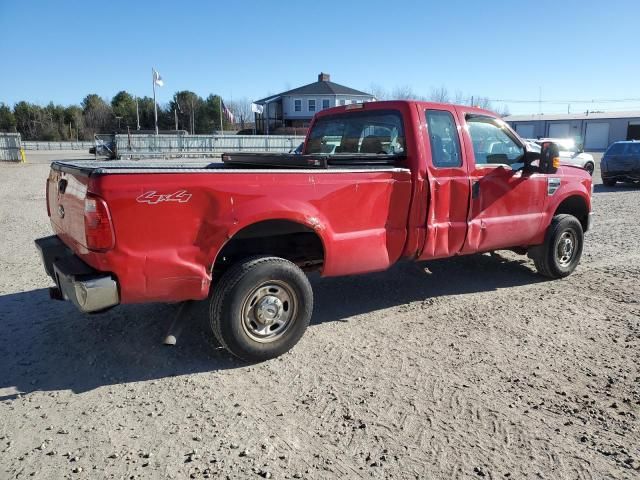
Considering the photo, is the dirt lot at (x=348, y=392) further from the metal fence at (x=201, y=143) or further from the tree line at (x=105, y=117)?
the tree line at (x=105, y=117)

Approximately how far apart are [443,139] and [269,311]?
2.48 m

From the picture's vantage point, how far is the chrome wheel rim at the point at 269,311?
385 centimetres

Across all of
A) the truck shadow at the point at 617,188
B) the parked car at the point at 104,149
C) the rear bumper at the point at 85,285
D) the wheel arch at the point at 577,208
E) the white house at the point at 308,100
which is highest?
the white house at the point at 308,100

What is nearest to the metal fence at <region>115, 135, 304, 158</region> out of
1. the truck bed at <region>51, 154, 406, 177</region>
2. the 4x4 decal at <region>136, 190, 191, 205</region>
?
the truck bed at <region>51, 154, 406, 177</region>

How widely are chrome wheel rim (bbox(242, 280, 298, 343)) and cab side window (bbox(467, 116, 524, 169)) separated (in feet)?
8.35

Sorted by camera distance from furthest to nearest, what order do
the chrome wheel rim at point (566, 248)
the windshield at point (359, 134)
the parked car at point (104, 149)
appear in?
1. the parked car at point (104, 149)
2. the chrome wheel rim at point (566, 248)
3. the windshield at point (359, 134)

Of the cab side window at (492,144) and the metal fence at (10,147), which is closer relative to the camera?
the cab side window at (492,144)

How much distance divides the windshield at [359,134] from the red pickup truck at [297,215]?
0.05 ft

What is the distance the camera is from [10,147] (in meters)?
29.5

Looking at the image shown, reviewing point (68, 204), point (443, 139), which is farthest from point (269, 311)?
point (443, 139)

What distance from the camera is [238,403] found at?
3357 mm

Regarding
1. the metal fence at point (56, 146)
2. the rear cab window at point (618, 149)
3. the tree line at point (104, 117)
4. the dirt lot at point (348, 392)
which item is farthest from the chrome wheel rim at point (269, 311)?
the tree line at point (104, 117)

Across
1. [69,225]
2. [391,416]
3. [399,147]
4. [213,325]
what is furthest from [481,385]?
[69,225]

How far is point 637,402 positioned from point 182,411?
299cm
